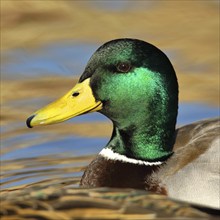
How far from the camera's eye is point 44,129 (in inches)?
372

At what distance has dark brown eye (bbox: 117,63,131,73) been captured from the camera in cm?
736

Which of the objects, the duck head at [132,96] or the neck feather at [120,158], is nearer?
the duck head at [132,96]

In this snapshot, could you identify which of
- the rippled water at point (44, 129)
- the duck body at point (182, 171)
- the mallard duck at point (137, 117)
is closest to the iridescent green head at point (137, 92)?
the mallard duck at point (137, 117)

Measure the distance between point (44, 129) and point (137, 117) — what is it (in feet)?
6.83

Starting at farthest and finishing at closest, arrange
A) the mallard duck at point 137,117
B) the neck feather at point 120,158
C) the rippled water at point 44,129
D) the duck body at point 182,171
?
the rippled water at point 44,129 < the neck feather at point 120,158 < the mallard duck at point 137,117 < the duck body at point 182,171

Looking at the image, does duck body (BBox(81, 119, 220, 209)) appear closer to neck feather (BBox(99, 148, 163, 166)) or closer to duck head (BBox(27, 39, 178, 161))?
neck feather (BBox(99, 148, 163, 166))

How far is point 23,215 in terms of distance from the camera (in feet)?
17.4

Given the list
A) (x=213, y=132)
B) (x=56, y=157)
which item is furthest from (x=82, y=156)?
(x=213, y=132)

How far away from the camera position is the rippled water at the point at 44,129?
8.55 meters

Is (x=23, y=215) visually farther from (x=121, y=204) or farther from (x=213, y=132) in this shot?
(x=213, y=132)

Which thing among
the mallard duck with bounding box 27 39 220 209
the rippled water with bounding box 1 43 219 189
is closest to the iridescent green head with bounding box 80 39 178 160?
the mallard duck with bounding box 27 39 220 209

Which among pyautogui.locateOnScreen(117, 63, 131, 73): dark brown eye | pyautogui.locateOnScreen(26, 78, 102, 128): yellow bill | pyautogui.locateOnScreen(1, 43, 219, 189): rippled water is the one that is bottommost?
pyautogui.locateOnScreen(1, 43, 219, 189): rippled water

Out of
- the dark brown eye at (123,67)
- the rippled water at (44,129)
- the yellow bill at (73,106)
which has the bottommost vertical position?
the rippled water at (44,129)

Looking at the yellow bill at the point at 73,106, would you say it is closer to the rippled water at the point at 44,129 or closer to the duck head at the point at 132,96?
the duck head at the point at 132,96
